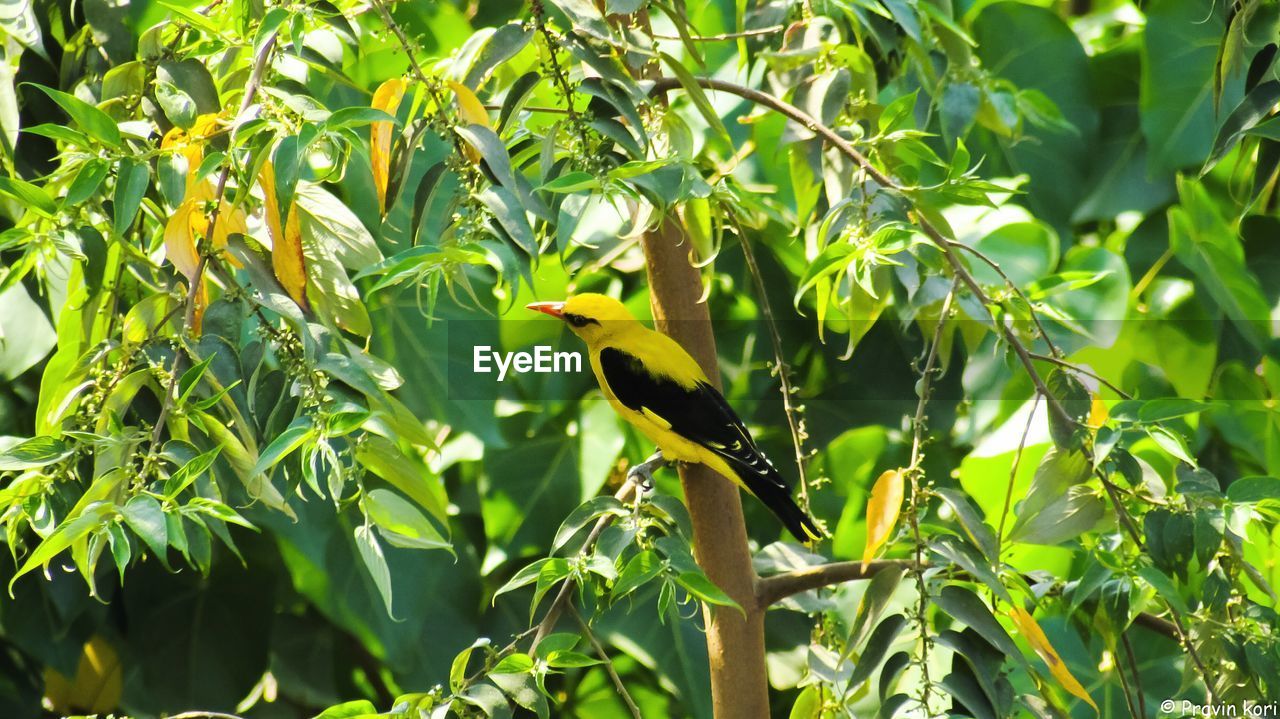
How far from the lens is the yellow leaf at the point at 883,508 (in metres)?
0.67

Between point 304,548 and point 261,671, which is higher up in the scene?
point 304,548

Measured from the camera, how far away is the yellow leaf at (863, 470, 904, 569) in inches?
26.5

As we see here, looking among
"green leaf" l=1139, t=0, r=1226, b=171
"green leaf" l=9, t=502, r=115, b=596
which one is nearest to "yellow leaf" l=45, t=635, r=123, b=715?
"green leaf" l=9, t=502, r=115, b=596

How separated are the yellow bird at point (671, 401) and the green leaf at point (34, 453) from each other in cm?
41

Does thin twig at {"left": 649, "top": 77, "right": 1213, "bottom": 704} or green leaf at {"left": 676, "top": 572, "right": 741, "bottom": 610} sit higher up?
thin twig at {"left": 649, "top": 77, "right": 1213, "bottom": 704}

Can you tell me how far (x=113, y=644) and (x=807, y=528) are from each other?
941mm

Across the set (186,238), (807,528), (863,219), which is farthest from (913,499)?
(186,238)

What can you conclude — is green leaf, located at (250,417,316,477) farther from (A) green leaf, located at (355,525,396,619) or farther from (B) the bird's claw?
(B) the bird's claw

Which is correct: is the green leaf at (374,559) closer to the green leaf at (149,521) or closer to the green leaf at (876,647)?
the green leaf at (149,521)

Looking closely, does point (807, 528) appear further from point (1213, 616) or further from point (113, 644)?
point (113, 644)

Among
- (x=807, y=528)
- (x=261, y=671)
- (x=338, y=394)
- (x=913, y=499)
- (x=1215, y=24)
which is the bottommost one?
(x=261, y=671)

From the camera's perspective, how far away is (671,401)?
1.02m

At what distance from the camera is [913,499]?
0.66 meters

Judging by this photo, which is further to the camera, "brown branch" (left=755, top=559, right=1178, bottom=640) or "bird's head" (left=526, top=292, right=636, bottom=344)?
"bird's head" (left=526, top=292, right=636, bottom=344)
